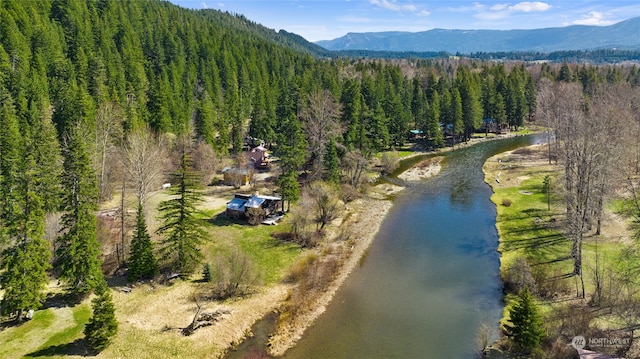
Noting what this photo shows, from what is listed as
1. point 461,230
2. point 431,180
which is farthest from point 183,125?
point 461,230

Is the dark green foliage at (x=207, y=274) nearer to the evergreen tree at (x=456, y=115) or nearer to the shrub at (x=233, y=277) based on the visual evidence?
the shrub at (x=233, y=277)

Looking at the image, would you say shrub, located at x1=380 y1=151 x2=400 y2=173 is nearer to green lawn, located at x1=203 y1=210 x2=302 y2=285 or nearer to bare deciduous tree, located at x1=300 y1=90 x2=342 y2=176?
bare deciduous tree, located at x1=300 y1=90 x2=342 y2=176

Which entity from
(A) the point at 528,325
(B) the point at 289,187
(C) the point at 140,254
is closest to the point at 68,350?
(C) the point at 140,254

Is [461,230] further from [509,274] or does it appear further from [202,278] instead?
[202,278]

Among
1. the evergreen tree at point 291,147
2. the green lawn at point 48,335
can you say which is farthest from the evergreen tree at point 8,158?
the evergreen tree at point 291,147

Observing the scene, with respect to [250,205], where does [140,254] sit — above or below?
below

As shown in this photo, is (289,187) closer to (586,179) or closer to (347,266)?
(347,266)
